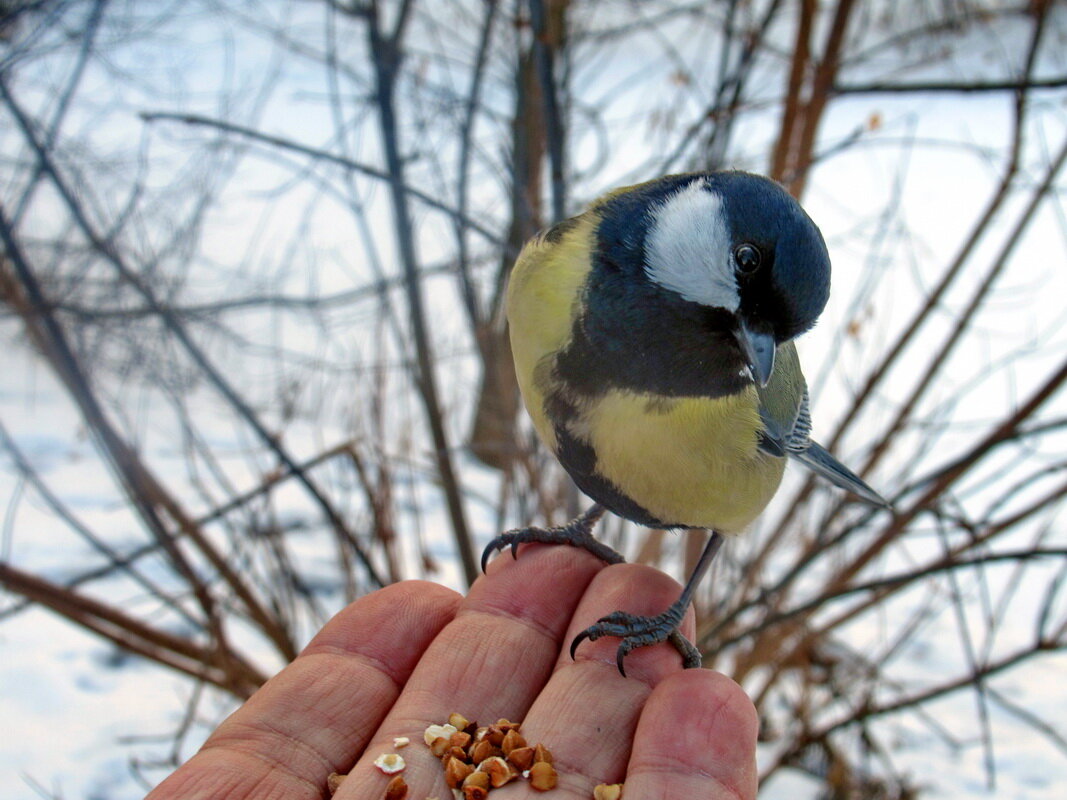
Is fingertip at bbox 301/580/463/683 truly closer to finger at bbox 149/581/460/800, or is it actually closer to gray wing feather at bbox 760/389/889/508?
finger at bbox 149/581/460/800

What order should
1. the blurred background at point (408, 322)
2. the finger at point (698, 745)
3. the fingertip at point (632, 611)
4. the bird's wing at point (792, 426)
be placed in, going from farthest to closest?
the blurred background at point (408, 322), the fingertip at point (632, 611), the bird's wing at point (792, 426), the finger at point (698, 745)

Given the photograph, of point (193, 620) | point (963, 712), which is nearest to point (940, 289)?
point (963, 712)

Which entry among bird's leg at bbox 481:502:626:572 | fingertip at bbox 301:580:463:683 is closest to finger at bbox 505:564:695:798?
bird's leg at bbox 481:502:626:572

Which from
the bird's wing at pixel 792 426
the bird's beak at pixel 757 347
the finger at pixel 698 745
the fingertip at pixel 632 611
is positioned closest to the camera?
the bird's beak at pixel 757 347

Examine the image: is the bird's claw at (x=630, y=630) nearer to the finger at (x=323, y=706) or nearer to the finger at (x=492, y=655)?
the finger at (x=492, y=655)

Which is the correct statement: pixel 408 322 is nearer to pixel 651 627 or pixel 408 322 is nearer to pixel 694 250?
pixel 651 627

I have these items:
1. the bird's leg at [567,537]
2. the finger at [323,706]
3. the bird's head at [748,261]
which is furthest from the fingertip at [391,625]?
the bird's head at [748,261]

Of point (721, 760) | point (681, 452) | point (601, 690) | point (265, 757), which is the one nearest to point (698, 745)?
point (721, 760)
